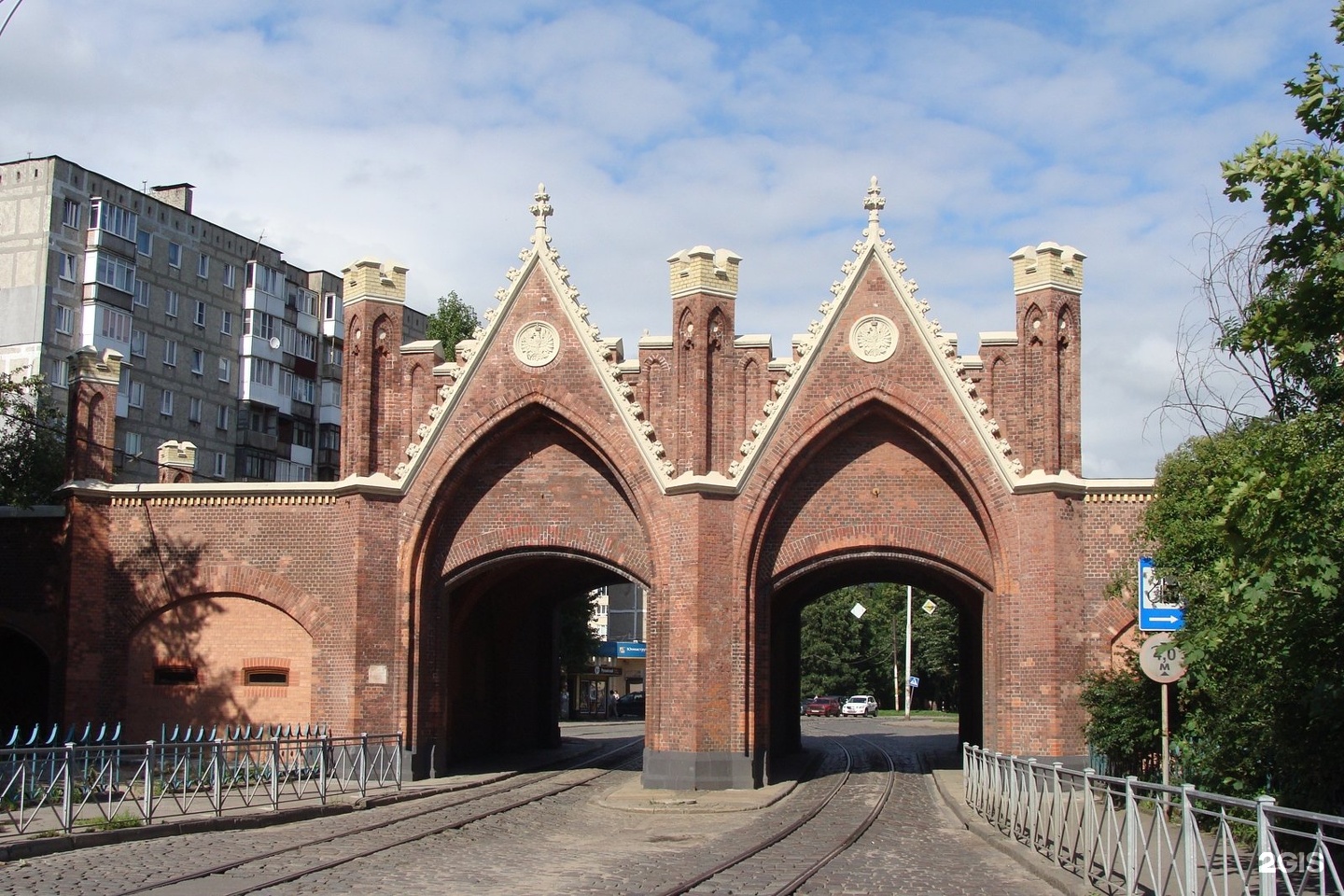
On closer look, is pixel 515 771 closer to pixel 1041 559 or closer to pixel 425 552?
pixel 425 552

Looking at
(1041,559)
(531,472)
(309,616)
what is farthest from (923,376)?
(309,616)

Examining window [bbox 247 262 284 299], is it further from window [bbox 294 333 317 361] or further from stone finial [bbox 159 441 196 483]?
stone finial [bbox 159 441 196 483]

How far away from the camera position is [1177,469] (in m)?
21.4

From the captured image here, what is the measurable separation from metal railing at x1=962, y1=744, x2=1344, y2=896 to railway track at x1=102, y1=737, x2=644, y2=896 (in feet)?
23.1

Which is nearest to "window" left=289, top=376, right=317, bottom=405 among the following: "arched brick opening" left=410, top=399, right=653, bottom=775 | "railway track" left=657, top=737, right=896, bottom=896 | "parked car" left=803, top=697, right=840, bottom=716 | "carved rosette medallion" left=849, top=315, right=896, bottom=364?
"parked car" left=803, top=697, right=840, bottom=716

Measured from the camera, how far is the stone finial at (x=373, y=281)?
26.1 meters

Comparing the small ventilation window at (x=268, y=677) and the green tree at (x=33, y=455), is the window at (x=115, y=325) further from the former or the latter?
the small ventilation window at (x=268, y=677)

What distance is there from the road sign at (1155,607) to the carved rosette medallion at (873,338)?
6984mm

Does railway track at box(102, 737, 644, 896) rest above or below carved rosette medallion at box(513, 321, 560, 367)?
below

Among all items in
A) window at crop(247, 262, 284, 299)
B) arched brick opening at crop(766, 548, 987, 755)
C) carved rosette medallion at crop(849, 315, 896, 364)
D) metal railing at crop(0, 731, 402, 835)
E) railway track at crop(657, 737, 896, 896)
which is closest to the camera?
railway track at crop(657, 737, 896, 896)

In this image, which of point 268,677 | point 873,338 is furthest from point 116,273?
point 873,338

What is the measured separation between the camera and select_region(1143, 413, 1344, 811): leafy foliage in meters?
11.4

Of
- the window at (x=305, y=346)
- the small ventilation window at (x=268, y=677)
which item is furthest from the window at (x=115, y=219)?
Answer: the small ventilation window at (x=268, y=677)

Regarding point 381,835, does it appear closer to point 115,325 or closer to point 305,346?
point 115,325
